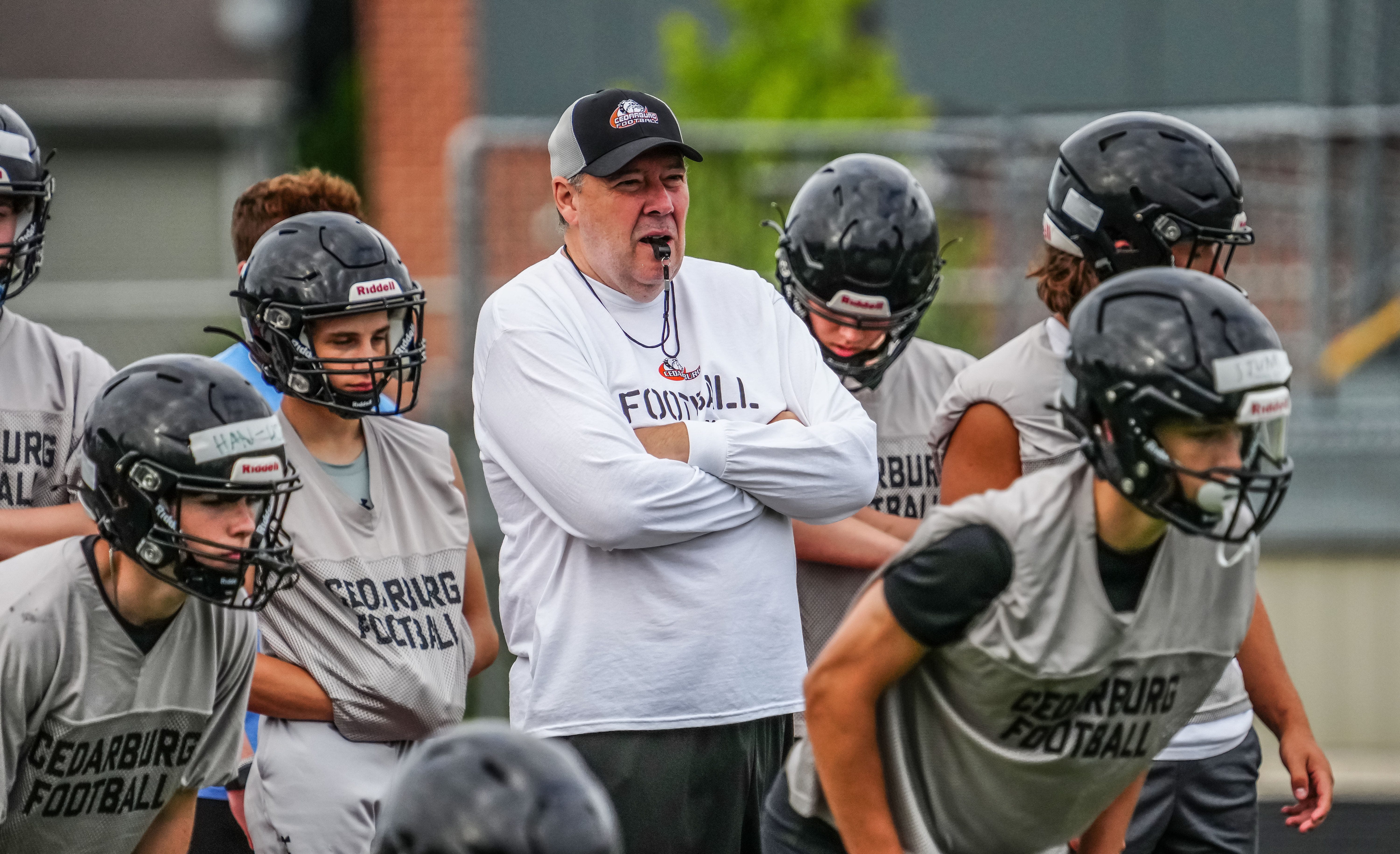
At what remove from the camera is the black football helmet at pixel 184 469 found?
319 cm

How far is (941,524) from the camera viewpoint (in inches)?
112

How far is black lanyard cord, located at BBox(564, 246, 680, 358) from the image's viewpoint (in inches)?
152

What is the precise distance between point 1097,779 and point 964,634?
1.47ft

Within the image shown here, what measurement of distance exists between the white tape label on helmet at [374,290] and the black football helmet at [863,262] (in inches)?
40.2

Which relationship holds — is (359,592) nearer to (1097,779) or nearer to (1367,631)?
(1097,779)

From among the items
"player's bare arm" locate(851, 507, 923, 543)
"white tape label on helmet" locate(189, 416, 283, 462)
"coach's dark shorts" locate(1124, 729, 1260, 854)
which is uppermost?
"white tape label on helmet" locate(189, 416, 283, 462)

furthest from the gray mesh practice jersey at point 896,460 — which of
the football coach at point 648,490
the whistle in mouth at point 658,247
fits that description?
the whistle in mouth at point 658,247

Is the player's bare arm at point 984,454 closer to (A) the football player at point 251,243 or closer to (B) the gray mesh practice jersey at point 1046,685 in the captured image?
(B) the gray mesh practice jersey at point 1046,685

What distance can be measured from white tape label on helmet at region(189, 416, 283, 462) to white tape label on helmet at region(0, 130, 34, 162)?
1292mm

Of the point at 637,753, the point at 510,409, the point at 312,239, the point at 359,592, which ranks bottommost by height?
the point at 637,753

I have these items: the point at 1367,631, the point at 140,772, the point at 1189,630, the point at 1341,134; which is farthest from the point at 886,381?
the point at 1341,134

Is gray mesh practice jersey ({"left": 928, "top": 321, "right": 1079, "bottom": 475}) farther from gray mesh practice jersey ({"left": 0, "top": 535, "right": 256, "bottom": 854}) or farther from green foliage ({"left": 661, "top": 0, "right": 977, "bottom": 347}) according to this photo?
green foliage ({"left": 661, "top": 0, "right": 977, "bottom": 347})

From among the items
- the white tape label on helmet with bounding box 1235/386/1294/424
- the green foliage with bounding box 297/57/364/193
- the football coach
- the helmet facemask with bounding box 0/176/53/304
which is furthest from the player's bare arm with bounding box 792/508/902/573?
the green foliage with bounding box 297/57/364/193

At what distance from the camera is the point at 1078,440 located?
3594mm
